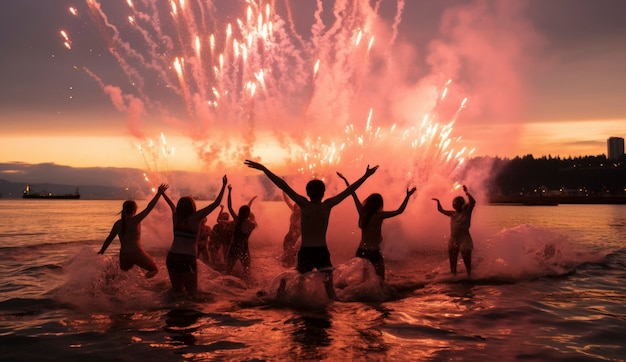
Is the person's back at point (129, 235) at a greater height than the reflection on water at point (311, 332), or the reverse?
the person's back at point (129, 235)

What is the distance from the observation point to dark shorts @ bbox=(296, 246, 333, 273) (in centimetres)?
800

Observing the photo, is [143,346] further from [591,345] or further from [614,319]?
[614,319]

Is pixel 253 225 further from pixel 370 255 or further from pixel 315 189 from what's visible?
pixel 315 189

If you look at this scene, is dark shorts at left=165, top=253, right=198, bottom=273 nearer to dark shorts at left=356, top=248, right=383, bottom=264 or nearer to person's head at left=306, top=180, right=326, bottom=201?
person's head at left=306, top=180, right=326, bottom=201

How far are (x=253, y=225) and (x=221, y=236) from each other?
7.66 feet

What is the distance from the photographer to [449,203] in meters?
31.5

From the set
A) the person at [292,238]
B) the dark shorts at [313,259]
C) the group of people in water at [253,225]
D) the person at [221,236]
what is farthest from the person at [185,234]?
the person at [292,238]

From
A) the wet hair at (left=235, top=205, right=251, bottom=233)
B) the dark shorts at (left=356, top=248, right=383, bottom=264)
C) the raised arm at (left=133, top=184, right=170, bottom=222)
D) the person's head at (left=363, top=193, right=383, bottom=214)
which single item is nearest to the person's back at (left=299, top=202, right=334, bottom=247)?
the person's head at (left=363, top=193, right=383, bottom=214)

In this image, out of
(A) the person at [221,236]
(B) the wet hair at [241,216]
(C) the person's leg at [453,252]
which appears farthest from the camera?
(A) the person at [221,236]

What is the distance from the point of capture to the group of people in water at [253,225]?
8031mm

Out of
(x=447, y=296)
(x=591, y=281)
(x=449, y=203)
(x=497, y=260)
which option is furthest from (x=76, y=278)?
(x=449, y=203)

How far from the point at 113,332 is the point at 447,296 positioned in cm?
686

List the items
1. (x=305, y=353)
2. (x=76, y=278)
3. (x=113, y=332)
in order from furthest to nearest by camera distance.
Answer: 1. (x=76, y=278)
2. (x=113, y=332)
3. (x=305, y=353)

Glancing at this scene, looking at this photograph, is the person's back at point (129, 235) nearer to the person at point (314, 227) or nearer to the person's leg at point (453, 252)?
the person at point (314, 227)
